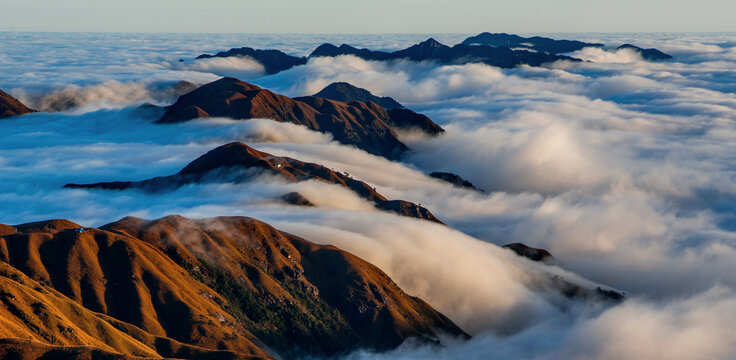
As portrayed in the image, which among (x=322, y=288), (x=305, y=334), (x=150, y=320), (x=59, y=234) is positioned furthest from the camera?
(x=322, y=288)

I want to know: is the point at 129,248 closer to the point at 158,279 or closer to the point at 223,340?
the point at 158,279

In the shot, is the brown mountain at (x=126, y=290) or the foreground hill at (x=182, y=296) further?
the brown mountain at (x=126, y=290)

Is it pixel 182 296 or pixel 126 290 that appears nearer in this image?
pixel 126 290

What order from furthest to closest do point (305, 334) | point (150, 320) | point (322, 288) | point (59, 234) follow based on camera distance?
point (322, 288) → point (305, 334) → point (59, 234) → point (150, 320)

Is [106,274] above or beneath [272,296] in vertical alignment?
above

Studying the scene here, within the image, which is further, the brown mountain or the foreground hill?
the brown mountain

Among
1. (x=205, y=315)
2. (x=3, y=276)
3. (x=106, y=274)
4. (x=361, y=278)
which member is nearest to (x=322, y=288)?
(x=361, y=278)

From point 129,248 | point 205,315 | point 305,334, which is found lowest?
point 305,334

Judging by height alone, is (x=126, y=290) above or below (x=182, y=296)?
above
